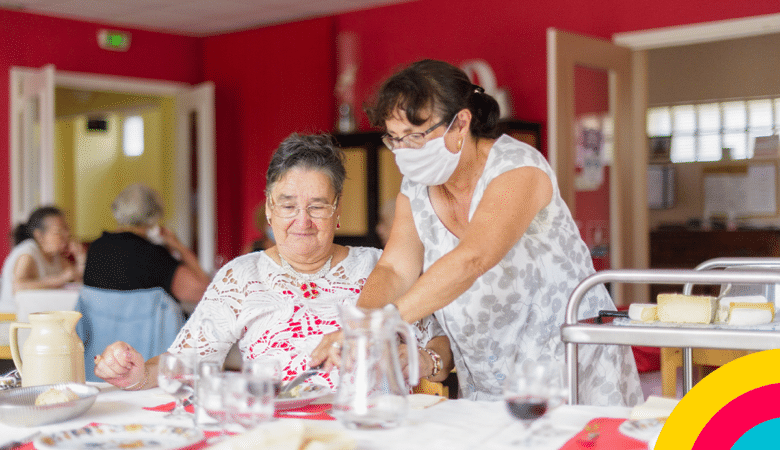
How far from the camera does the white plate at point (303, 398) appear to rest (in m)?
1.41

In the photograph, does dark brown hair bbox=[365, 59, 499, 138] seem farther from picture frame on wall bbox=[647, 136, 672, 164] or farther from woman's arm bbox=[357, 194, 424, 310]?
picture frame on wall bbox=[647, 136, 672, 164]

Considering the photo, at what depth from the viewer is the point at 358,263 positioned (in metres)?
2.04

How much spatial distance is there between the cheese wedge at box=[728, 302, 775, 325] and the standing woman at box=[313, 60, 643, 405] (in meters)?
0.40

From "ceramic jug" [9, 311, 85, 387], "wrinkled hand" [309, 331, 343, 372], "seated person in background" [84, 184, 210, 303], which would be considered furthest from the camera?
"seated person in background" [84, 184, 210, 303]

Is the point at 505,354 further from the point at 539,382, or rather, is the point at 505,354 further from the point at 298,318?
the point at 539,382

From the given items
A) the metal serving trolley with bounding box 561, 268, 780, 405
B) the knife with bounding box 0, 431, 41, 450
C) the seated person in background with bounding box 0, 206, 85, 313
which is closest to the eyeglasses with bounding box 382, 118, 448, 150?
the metal serving trolley with bounding box 561, 268, 780, 405

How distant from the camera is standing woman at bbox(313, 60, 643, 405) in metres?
1.81

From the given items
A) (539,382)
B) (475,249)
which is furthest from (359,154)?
(539,382)

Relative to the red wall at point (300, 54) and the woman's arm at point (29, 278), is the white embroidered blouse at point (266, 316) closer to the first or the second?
the woman's arm at point (29, 278)

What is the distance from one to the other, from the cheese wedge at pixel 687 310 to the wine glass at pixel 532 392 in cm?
53

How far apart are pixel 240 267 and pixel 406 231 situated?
0.43 metres

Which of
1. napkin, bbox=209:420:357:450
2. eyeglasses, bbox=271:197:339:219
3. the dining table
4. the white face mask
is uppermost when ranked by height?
the white face mask

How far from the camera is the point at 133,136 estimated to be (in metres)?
8.27

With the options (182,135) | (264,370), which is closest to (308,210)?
(264,370)
